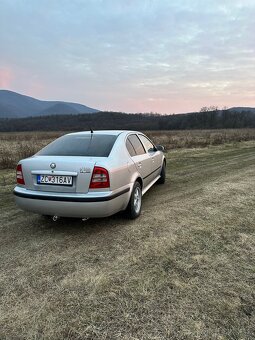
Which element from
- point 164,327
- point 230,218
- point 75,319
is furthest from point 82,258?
point 230,218

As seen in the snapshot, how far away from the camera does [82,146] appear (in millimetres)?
4867

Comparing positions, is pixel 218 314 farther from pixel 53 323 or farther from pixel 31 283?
pixel 31 283

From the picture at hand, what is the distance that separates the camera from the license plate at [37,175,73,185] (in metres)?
4.16

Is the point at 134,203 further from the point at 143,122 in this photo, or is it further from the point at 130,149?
the point at 143,122

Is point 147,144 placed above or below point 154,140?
above

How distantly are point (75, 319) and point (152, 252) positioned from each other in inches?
59.4

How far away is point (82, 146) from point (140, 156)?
4.43ft

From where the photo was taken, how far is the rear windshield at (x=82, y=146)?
15.3 ft

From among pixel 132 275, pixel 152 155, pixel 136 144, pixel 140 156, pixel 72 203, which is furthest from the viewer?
pixel 152 155

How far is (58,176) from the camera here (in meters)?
4.20

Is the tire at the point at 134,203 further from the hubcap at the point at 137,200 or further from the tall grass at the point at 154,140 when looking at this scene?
the tall grass at the point at 154,140

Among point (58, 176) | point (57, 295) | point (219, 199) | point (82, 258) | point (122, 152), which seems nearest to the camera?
point (57, 295)

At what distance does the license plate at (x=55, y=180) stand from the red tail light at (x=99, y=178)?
1.06 feet

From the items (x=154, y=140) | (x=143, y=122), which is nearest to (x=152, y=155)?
(x=154, y=140)
